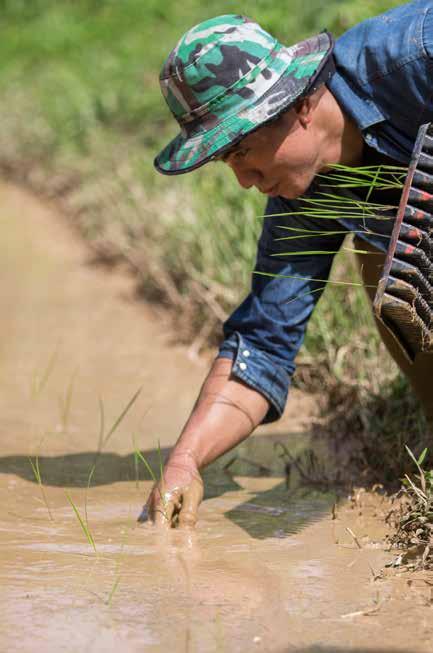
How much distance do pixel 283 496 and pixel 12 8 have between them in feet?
25.2

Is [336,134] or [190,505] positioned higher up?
[336,134]

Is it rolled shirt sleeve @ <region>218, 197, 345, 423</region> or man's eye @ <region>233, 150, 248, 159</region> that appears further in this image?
rolled shirt sleeve @ <region>218, 197, 345, 423</region>

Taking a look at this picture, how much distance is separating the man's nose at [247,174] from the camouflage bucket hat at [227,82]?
13 cm

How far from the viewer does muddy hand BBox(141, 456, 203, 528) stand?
9.50 feet

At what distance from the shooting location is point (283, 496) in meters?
3.29

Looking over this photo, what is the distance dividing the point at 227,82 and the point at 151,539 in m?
1.13

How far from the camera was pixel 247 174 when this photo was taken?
2.66m

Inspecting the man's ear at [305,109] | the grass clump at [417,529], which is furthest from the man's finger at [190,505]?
the man's ear at [305,109]

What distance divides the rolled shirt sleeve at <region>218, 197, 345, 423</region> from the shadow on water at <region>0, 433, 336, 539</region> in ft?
0.89

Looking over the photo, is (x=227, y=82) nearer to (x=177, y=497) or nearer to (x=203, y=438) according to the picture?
(x=203, y=438)

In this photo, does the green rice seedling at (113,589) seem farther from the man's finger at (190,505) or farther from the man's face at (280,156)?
the man's face at (280,156)

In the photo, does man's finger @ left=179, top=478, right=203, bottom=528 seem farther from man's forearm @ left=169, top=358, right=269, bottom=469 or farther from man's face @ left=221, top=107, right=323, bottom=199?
man's face @ left=221, top=107, right=323, bottom=199

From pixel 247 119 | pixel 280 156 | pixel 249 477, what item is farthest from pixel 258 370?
pixel 247 119

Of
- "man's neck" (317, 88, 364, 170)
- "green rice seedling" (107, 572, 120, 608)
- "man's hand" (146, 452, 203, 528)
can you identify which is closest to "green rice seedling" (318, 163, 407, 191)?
"man's neck" (317, 88, 364, 170)
